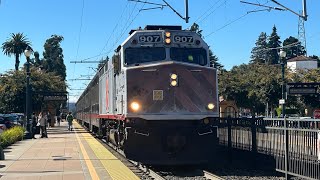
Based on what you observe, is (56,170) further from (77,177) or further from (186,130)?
(186,130)

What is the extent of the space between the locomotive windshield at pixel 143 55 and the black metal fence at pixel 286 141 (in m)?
3.48

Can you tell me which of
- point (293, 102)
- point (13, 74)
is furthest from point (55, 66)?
point (293, 102)

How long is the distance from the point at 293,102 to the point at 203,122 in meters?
35.2

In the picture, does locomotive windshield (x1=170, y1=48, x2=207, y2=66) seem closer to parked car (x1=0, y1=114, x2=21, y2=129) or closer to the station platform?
the station platform

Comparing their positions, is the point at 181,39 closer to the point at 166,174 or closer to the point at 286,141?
the point at 166,174

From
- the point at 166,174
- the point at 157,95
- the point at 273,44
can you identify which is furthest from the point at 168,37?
the point at 273,44

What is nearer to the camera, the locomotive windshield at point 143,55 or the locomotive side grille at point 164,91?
the locomotive side grille at point 164,91

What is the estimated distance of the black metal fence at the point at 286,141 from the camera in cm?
1023

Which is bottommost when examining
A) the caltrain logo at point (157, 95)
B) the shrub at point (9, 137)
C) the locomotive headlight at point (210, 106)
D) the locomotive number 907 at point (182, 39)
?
the shrub at point (9, 137)

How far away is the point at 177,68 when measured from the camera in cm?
1320

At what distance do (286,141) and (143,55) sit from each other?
5.03 meters

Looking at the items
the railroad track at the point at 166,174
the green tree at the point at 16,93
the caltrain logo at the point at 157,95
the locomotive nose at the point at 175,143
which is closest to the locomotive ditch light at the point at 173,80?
the caltrain logo at the point at 157,95

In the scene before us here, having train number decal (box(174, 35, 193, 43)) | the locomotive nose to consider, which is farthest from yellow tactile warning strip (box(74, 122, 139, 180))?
train number decal (box(174, 35, 193, 43))

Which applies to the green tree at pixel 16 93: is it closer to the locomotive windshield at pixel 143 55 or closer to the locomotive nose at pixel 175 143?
the locomotive windshield at pixel 143 55
